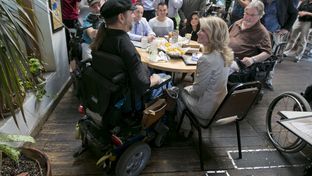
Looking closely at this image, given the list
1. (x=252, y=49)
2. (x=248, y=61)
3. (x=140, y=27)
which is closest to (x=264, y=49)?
(x=252, y=49)

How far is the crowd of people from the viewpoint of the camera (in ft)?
5.24

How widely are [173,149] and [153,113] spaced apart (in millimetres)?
596

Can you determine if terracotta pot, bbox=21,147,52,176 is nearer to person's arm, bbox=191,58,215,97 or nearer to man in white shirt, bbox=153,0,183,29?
person's arm, bbox=191,58,215,97

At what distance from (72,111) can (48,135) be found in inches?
18.6

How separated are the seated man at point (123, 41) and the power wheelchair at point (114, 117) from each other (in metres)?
0.04

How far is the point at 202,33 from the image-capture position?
188cm

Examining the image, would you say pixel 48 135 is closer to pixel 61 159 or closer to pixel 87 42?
pixel 61 159

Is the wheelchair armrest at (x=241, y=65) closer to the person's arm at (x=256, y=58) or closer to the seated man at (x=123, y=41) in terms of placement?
Answer: the person's arm at (x=256, y=58)

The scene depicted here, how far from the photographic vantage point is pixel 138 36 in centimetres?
289

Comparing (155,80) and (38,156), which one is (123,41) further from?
(38,156)

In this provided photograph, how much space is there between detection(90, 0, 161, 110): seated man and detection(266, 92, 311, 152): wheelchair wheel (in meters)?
1.27

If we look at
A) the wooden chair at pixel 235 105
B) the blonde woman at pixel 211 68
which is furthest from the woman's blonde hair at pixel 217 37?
the wooden chair at pixel 235 105

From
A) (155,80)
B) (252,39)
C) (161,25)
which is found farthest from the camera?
(161,25)

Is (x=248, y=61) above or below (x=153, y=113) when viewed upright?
above
